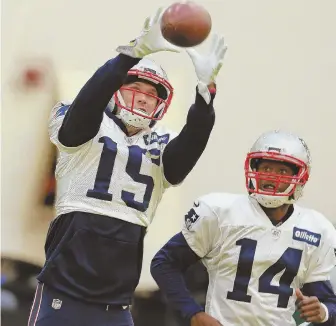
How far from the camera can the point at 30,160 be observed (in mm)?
2441

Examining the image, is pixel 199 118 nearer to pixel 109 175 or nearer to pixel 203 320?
pixel 109 175

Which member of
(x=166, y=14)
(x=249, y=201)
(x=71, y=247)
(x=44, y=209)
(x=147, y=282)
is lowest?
(x=147, y=282)

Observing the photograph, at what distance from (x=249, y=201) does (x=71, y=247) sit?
47 centimetres

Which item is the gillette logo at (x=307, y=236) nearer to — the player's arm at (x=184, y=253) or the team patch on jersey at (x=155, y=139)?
the player's arm at (x=184, y=253)

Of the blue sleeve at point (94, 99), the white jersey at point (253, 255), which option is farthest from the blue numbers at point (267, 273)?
the blue sleeve at point (94, 99)

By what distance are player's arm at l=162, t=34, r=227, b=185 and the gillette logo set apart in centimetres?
31

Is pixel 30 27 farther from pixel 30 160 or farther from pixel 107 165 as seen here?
pixel 107 165

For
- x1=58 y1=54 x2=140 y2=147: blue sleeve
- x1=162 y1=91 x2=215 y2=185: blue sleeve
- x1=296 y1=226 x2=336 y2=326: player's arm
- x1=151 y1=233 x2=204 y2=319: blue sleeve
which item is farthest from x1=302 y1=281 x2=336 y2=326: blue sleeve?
x1=58 y1=54 x2=140 y2=147: blue sleeve

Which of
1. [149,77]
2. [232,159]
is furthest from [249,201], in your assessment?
[232,159]

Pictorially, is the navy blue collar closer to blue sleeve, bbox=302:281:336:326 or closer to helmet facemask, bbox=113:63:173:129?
helmet facemask, bbox=113:63:173:129

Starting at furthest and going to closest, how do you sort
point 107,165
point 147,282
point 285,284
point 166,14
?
point 147,282 → point 285,284 → point 107,165 → point 166,14

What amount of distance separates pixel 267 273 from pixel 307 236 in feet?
0.44

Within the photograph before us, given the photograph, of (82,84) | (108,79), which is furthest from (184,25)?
(82,84)

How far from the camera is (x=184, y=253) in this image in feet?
5.60
